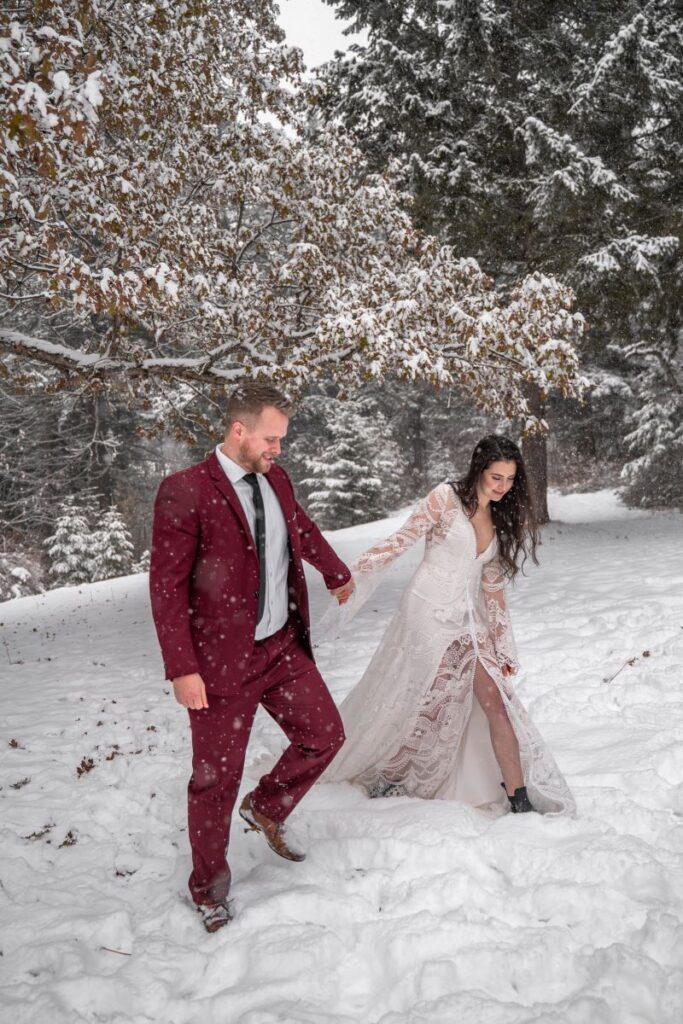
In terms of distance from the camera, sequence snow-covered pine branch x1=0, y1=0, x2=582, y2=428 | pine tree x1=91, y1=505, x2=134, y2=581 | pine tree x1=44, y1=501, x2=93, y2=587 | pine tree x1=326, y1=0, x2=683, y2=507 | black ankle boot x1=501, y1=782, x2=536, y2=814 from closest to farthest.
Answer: black ankle boot x1=501, y1=782, x2=536, y2=814 → snow-covered pine branch x1=0, y1=0, x2=582, y2=428 → pine tree x1=326, y1=0, x2=683, y2=507 → pine tree x1=44, y1=501, x2=93, y2=587 → pine tree x1=91, y1=505, x2=134, y2=581

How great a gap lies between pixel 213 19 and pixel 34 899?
6900 mm

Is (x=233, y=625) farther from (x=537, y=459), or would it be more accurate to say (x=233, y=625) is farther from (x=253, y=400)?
(x=537, y=459)

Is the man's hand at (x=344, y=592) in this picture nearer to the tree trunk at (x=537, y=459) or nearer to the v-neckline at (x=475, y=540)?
the v-neckline at (x=475, y=540)

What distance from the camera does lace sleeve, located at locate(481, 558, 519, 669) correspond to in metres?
3.86

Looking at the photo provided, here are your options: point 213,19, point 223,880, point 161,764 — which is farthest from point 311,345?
point 223,880

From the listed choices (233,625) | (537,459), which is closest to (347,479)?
(537,459)

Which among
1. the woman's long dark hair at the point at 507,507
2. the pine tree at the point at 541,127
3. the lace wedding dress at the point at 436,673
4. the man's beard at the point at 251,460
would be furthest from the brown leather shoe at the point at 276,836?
the pine tree at the point at 541,127

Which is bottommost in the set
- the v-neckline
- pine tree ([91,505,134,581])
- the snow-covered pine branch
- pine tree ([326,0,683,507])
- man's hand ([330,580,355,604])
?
pine tree ([91,505,134,581])

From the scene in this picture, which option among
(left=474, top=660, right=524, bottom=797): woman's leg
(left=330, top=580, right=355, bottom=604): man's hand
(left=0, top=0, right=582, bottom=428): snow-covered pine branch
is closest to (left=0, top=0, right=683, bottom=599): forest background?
(left=0, top=0, right=582, bottom=428): snow-covered pine branch

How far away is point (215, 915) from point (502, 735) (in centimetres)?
159

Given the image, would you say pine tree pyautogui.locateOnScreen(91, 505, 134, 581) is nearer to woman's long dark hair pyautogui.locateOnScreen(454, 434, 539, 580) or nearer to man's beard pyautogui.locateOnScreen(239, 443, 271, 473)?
woman's long dark hair pyautogui.locateOnScreen(454, 434, 539, 580)

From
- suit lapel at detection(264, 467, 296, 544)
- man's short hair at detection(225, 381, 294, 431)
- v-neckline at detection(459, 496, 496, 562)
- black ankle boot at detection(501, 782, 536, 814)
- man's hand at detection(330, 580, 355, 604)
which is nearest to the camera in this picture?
man's short hair at detection(225, 381, 294, 431)

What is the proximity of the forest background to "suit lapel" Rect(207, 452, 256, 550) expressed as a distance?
2.55 m

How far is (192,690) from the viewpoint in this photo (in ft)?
8.90
